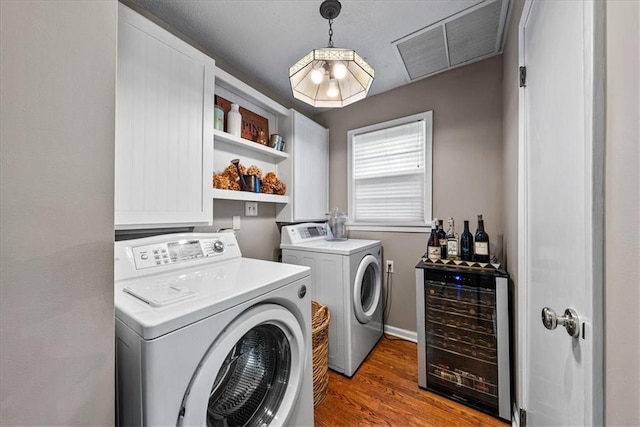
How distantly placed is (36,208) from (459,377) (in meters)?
2.16

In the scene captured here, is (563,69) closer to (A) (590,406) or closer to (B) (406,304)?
(A) (590,406)

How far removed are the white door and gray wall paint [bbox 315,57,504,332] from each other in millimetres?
866

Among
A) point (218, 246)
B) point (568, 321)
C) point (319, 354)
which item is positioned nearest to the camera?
point (568, 321)

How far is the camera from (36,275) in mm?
473

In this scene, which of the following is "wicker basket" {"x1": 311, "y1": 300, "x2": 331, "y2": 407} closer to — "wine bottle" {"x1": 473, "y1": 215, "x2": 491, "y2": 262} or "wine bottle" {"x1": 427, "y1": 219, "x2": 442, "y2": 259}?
"wine bottle" {"x1": 427, "y1": 219, "x2": 442, "y2": 259}

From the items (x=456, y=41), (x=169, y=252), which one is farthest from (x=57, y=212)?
(x=456, y=41)

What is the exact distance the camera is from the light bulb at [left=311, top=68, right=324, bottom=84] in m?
1.22

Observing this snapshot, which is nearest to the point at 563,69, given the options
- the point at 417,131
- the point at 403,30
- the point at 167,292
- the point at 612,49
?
the point at 612,49

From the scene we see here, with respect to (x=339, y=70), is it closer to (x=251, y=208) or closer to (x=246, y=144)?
(x=246, y=144)

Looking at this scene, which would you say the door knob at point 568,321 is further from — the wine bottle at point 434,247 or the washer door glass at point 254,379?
the wine bottle at point 434,247

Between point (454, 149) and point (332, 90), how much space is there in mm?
1363

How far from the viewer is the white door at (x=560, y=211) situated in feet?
1.82

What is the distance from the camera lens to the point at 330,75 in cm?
130

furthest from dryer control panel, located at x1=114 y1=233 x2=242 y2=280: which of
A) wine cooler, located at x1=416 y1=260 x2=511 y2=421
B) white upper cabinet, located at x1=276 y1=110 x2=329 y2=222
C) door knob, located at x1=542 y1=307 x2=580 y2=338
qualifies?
door knob, located at x1=542 y1=307 x2=580 y2=338
